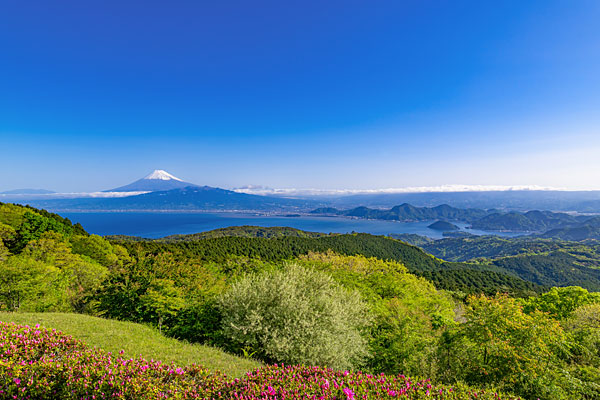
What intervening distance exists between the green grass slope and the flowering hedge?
2.58 metres

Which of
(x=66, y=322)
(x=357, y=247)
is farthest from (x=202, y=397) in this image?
(x=357, y=247)

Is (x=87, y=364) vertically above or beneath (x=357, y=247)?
above

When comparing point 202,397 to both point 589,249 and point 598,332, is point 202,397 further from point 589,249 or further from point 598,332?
point 589,249

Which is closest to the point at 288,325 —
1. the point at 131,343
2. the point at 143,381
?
the point at 131,343

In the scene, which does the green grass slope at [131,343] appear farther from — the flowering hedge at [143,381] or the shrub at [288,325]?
the shrub at [288,325]

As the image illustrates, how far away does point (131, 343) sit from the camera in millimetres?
10188

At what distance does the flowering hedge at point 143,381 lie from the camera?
18.0 feet

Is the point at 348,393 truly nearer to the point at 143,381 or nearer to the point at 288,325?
the point at 143,381

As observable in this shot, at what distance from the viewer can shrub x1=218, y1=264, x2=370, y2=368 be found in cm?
1352

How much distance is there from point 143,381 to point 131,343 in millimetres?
5947

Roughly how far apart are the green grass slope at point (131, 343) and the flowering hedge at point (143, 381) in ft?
8.47

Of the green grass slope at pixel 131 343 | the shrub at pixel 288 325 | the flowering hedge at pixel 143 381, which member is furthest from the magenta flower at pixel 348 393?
the shrub at pixel 288 325

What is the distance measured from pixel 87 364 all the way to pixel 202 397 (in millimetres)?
2929

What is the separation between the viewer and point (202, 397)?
5691mm
